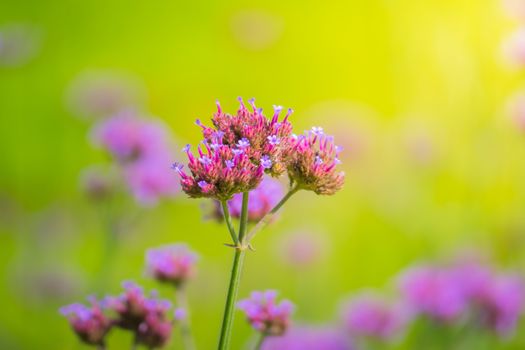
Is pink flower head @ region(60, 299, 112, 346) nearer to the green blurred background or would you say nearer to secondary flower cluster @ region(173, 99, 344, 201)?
secondary flower cluster @ region(173, 99, 344, 201)

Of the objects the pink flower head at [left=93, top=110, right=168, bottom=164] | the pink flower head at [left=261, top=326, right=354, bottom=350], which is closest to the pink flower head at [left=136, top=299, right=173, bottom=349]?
the pink flower head at [left=261, top=326, right=354, bottom=350]

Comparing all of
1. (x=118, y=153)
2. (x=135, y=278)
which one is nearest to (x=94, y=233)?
(x=135, y=278)

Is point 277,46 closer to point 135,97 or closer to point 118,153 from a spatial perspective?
point 135,97

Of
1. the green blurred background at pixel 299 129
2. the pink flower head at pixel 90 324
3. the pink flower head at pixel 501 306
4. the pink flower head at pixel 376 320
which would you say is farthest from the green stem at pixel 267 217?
the pink flower head at pixel 501 306

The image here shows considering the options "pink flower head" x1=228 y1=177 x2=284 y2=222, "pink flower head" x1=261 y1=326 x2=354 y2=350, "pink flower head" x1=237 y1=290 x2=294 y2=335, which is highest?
"pink flower head" x1=261 y1=326 x2=354 y2=350

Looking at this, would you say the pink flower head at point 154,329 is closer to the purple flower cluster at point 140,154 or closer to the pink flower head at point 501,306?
the purple flower cluster at point 140,154

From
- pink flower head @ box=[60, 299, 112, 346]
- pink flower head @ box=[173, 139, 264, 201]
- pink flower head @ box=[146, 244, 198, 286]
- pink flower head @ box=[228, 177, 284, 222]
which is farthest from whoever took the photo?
pink flower head @ box=[146, 244, 198, 286]

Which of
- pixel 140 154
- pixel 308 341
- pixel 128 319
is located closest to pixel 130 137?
pixel 140 154
